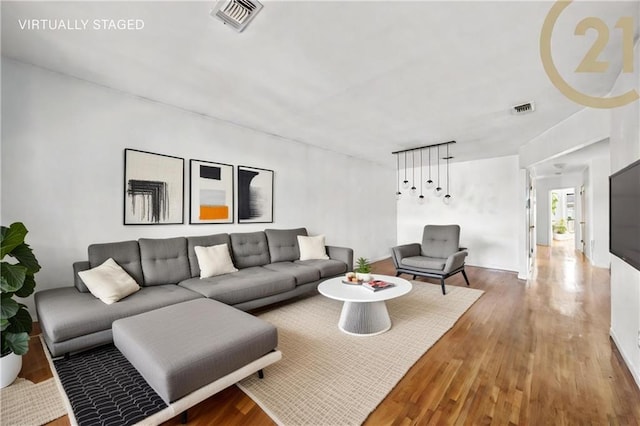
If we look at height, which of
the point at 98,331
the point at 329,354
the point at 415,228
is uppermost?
the point at 415,228

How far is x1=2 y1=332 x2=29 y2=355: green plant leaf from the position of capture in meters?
1.83

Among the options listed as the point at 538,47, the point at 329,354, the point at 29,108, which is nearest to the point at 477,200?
the point at 538,47

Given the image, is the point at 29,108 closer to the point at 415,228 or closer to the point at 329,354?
the point at 329,354

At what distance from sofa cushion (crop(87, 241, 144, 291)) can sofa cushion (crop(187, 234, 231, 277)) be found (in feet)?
1.67

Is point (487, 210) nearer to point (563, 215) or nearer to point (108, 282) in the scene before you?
point (108, 282)

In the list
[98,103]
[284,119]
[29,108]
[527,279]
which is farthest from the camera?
[527,279]

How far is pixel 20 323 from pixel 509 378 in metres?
3.52

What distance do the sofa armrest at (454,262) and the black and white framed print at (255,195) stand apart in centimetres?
278

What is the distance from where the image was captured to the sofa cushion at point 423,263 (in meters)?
4.10

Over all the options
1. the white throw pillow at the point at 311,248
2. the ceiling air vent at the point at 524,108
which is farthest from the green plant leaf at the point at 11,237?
the ceiling air vent at the point at 524,108

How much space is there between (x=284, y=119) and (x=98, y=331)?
2.97m

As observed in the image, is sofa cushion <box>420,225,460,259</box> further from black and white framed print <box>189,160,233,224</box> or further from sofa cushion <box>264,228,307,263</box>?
black and white framed print <box>189,160,233,224</box>

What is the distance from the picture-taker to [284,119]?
12.1ft

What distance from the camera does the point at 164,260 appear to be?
118 inches
